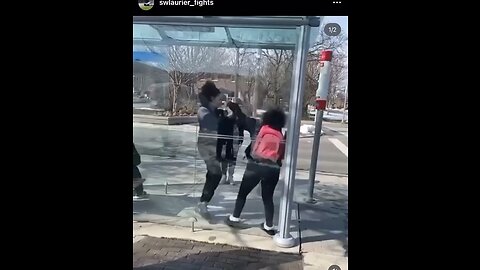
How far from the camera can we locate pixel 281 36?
3.88 ft

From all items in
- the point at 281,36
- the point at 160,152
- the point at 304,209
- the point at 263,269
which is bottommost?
the point at 263,269

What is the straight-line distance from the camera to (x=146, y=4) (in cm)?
108

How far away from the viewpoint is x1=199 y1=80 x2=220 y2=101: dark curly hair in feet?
3.91

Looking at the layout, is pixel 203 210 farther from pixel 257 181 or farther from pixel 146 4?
pixel 146 4

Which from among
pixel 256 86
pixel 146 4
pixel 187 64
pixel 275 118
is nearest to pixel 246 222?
pixel 275 118

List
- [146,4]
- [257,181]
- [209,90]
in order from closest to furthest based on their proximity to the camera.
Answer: [146,4] < [209,90] < [257,181]

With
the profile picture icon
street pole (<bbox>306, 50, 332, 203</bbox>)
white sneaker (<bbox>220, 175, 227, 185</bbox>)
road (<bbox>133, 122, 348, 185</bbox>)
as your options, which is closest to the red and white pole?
street pole (<bbox>306, 50, 332, 203</bbox>)

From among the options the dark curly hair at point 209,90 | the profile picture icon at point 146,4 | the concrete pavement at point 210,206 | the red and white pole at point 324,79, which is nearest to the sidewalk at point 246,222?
the concrete pavement at point 210,206

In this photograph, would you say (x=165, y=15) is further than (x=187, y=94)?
No

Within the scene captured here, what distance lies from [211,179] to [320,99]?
0.54 meters

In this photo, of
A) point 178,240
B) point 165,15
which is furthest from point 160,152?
point 165,15

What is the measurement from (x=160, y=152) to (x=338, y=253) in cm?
81
